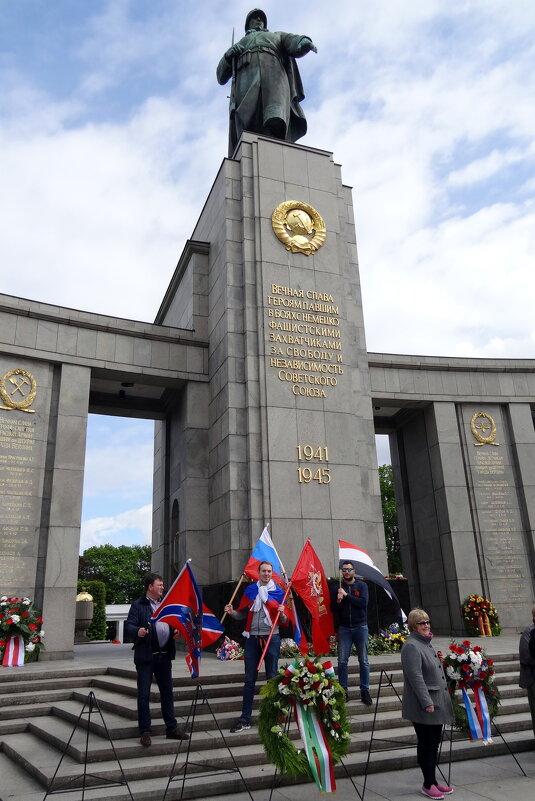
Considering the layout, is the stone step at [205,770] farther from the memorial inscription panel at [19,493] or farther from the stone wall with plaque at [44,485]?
the memorial inscription panel at [19,493]

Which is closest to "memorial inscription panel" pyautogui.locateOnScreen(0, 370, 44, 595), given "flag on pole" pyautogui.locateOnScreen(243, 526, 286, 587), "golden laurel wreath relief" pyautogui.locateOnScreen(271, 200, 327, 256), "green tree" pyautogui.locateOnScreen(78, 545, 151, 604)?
"flag on pole" pyautogui.locateOnScreen(243, 526, 286, 587)

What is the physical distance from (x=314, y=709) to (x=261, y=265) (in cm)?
1306

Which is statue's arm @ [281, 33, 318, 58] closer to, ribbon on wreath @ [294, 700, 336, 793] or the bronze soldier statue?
the bronze soldier statue

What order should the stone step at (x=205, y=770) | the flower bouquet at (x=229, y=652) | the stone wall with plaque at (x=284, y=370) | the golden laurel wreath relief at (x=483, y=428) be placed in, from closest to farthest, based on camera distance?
the stone step at (x=205, y=770) → the flower bouquet at (x=229, y=652) → the stone wall with plaque at (x=284, y=370) → the golden laurel wreath relief at (x=483, y=428)

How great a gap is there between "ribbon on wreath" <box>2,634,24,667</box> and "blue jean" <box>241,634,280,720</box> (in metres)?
7.30

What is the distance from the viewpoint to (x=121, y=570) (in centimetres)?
7212

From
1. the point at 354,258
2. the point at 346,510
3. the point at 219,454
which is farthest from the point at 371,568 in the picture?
the point at 354,258

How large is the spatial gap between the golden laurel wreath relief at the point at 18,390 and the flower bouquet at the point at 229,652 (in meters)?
7.73

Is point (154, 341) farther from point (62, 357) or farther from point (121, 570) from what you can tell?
point (121, 570)

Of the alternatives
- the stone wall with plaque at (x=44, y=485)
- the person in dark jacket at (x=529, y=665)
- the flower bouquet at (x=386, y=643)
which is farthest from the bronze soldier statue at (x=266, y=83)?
the person in dark jacket at (x=529, y=665)

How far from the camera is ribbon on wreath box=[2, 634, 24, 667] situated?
1295 centimetres

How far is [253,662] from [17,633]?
7599mm

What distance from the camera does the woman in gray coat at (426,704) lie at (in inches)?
232

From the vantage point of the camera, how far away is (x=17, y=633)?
13148mm
